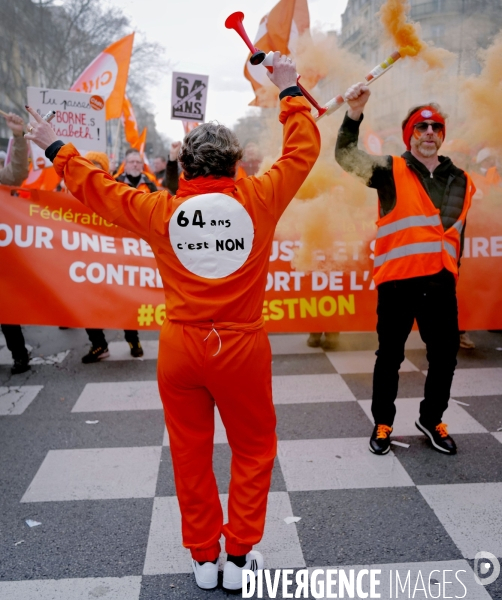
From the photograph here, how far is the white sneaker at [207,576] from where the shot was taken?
2.12 meters

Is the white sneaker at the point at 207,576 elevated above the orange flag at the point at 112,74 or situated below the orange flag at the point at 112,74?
below

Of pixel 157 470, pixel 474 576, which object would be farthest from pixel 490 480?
pixel 157 470

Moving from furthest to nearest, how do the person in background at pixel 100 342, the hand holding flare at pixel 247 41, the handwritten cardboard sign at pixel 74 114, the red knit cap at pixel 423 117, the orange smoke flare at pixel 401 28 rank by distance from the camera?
1. the handwritten cardboard sign at pixel 74 114
2. the person in background at pixel 100 342
3. the red knit cap at pixel 423 117
4. the orange smoke flare at pixel 401 28
5. the hand holding flare at pixel 247 41

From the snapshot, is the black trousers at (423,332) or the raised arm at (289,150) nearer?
the raised arm at (289,150)

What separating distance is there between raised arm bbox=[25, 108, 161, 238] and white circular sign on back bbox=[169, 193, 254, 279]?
13 centimetres

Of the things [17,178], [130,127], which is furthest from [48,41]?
[17,178]

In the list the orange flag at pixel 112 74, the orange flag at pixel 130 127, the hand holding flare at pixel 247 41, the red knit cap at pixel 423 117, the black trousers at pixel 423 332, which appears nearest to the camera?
the hand holding flare at pixel 247 41

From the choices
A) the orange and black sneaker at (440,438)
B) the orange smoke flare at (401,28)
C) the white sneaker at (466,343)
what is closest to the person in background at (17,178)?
the orange smoke flare at (401,28)

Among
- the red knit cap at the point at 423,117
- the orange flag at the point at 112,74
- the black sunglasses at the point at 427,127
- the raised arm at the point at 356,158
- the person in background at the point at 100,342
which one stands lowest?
the person in background at the point at 100,342

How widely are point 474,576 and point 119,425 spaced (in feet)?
7.51

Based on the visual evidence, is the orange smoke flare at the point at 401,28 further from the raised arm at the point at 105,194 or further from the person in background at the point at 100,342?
the person in background at the point at 100,342

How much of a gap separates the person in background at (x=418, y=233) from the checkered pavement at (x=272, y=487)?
34 centimetres

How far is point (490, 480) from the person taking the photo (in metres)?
2.86

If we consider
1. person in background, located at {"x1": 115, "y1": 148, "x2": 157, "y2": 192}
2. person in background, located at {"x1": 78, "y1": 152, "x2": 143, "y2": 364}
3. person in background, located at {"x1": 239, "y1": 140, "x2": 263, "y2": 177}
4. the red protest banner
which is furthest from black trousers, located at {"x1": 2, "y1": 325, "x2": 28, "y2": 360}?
person in background, located at {"x1": 239, "y1": 140, "x2": 263, "y2": 177}
